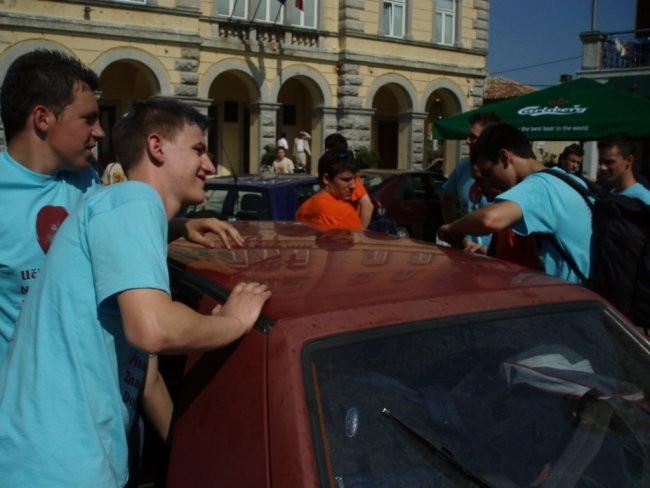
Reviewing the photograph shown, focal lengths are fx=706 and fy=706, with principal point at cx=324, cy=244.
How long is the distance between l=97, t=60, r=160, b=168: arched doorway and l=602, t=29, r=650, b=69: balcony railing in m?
12.0

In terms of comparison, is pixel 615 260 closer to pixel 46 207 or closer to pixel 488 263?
pixel 488 263

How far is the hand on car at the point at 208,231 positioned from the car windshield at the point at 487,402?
102cm

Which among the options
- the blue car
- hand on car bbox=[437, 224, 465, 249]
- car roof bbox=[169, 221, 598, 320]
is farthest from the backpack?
the blue car

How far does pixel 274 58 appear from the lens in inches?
745

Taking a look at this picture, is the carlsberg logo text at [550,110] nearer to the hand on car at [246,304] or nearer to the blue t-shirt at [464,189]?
the blue t-shirt at [464,189]

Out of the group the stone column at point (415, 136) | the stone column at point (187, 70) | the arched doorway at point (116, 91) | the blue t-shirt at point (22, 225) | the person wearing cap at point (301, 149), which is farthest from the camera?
the stone column at point (415, 136)

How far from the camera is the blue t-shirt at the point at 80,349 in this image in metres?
1.52

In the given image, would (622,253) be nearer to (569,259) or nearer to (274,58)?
(569,259)

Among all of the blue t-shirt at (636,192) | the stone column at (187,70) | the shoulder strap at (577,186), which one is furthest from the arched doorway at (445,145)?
the shoulder strap at (577,186)

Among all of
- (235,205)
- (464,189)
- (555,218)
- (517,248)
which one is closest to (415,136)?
(235,205)

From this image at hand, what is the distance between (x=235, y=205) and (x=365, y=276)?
15.3ft

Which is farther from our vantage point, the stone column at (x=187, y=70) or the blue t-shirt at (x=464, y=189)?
the stone column at (x=187, y=70)

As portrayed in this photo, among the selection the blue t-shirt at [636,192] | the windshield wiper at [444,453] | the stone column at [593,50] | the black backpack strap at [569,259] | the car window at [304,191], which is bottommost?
the windshield wiper at [444,453]

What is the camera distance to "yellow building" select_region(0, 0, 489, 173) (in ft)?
51.2
